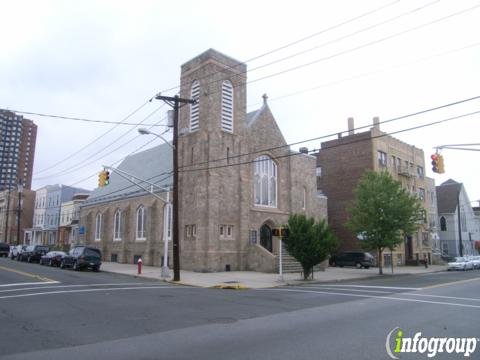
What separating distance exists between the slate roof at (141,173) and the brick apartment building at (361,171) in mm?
18785

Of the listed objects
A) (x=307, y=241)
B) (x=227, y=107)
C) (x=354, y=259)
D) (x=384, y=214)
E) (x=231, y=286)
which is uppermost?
(x=227, y=107)

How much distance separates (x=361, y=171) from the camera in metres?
45.4

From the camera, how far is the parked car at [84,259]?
2936cm

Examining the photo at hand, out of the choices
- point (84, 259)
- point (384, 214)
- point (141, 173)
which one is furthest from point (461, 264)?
point (84, 259)

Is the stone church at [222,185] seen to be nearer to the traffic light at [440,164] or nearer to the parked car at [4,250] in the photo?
the traffic light at [440,164]

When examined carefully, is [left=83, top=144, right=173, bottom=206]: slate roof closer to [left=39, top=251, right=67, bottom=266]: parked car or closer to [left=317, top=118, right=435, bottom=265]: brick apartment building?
[left=39, top=251, right=67, bottom=266]: parked car

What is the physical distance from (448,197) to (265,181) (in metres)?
43.6

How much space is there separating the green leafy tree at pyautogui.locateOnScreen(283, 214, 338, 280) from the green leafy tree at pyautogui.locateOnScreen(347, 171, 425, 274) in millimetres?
7000

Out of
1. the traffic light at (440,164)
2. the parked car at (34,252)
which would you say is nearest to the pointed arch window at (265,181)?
the traffic light at (440,164)

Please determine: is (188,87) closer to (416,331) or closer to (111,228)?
(111,228)

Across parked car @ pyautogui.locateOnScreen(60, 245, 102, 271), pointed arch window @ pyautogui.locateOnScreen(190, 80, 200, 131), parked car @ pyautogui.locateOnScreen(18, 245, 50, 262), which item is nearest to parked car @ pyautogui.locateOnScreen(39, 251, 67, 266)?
parked car @ pyautogui.locateOnScreen(60, 245, 102, 271)

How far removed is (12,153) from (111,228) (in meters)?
60.0

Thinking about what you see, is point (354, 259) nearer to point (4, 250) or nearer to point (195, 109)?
point (195, 109)

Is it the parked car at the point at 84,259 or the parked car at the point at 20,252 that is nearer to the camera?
the parked car at the point at 84,259
